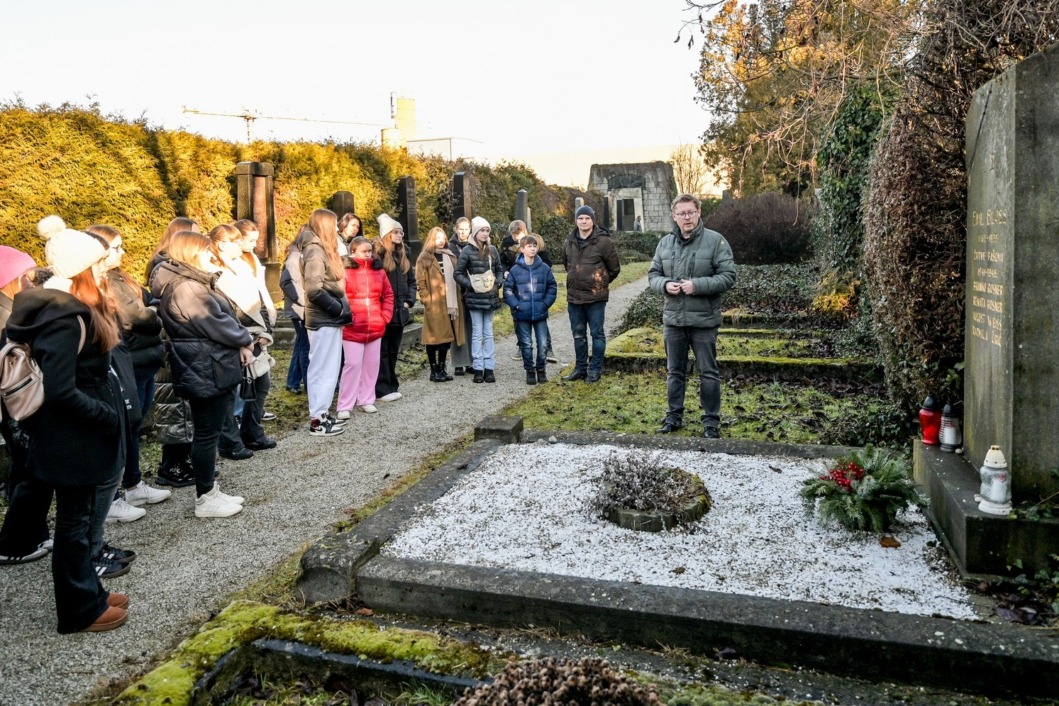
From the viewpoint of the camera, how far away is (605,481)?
15.8 ft

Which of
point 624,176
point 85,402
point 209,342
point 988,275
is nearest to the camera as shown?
point 85,402

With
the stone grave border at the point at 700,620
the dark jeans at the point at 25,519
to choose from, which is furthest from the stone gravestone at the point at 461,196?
the stone grave border at the point at 700,620

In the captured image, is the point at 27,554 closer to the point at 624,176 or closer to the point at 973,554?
the point at 973,554

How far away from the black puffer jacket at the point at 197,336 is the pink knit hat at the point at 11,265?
0.79 metres

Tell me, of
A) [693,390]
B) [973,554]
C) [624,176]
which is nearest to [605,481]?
[973,554]

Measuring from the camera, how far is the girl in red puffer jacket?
7.93 metres

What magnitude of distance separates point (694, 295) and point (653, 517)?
2.81 meters

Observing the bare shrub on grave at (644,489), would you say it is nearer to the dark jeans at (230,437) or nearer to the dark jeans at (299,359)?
the dark jeans at (230,437)

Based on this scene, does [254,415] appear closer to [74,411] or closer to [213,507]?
[213,507]

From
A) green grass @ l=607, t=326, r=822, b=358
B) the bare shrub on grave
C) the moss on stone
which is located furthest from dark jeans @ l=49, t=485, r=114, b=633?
green grass @ l=607, t=326, r=822, b=358

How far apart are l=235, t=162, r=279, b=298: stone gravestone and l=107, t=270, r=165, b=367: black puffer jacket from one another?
702cm

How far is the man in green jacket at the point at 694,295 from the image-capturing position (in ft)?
21.9

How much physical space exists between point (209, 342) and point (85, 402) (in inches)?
65.7

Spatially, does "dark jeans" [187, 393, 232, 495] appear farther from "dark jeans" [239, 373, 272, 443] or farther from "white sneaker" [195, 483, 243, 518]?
"dark jeans" [239, 373, 272, 443]
